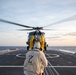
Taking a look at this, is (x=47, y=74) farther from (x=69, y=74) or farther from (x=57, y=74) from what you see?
(x=69, y=74)

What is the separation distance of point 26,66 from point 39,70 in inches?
17.0

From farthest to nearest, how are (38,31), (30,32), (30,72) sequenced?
(30,32) → (38,31) → (30,72)

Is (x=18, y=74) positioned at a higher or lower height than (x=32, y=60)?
lower

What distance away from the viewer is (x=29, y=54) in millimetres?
6230

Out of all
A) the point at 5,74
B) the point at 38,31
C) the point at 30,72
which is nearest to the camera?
the point at 30,72

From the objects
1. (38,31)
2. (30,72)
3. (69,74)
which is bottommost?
(69,74)

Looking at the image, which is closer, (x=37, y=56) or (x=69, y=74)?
(x=37, y=56)

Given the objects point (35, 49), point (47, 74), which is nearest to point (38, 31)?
point (47, 74)

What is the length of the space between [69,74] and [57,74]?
3.10ft

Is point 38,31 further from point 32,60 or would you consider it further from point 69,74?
point 32,60

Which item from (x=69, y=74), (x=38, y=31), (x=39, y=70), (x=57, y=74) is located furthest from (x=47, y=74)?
(x=39, y=70)

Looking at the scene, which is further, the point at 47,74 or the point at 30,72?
the point at 47,74

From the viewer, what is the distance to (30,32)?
74.6 feet

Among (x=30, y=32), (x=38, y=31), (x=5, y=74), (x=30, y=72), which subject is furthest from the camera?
(x=30, y=32)
